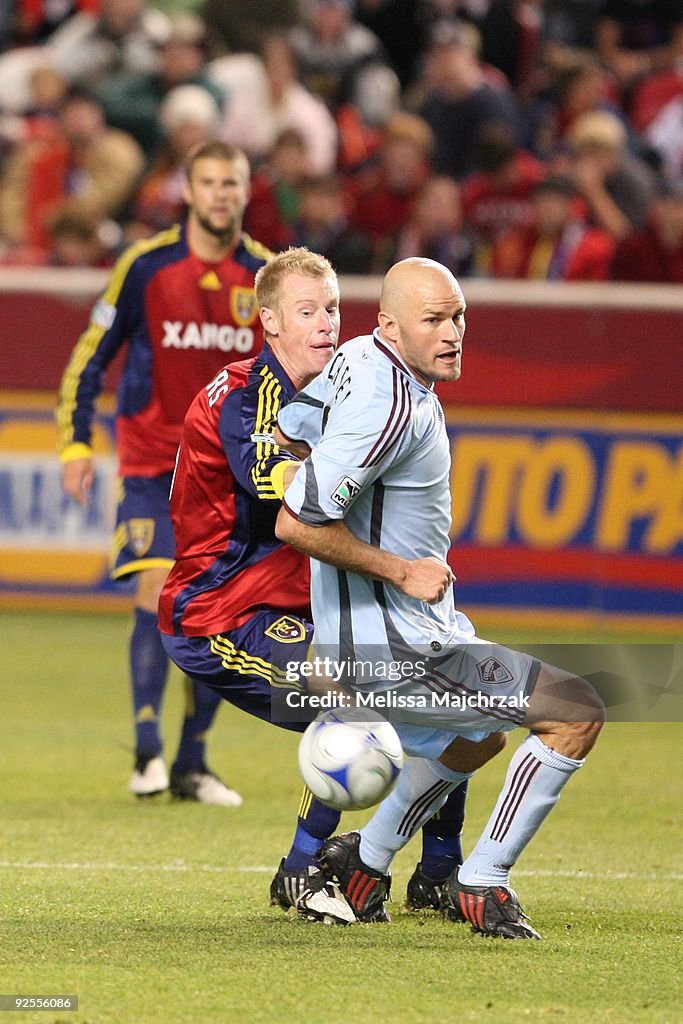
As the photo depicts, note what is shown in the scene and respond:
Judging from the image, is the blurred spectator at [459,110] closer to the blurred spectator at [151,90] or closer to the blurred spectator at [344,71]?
the blurred spectator at [344,71]

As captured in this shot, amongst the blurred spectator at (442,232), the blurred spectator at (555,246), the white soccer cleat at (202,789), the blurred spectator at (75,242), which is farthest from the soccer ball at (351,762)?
the blurred spectator at (442,232)

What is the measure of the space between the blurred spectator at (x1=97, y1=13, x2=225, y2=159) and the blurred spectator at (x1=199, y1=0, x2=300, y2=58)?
90cm

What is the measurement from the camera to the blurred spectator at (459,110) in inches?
559

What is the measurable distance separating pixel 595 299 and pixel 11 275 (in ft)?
12.0

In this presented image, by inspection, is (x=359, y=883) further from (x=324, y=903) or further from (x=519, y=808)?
(x=519, y=808)

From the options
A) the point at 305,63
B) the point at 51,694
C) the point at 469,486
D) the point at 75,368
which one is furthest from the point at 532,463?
the point at 305,63

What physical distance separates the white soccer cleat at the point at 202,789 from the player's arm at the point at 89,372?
118 centimetres

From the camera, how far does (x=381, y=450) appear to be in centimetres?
450

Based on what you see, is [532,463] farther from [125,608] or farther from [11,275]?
[11,275]

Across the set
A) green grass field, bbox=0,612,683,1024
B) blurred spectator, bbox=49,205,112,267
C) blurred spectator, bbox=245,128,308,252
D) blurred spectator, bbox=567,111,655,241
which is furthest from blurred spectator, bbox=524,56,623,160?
green grass field, bbox=0,612,683,1024

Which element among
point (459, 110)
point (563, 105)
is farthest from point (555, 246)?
point (563, 105)

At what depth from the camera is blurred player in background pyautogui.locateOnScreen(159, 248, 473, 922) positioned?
5.02m

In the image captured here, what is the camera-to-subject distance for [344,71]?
15.3 m

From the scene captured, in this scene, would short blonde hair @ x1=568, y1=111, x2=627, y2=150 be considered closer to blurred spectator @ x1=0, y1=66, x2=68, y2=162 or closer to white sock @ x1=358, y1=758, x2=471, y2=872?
blurred spectator @ x1=0, y1=66, x2=68, y2=162
